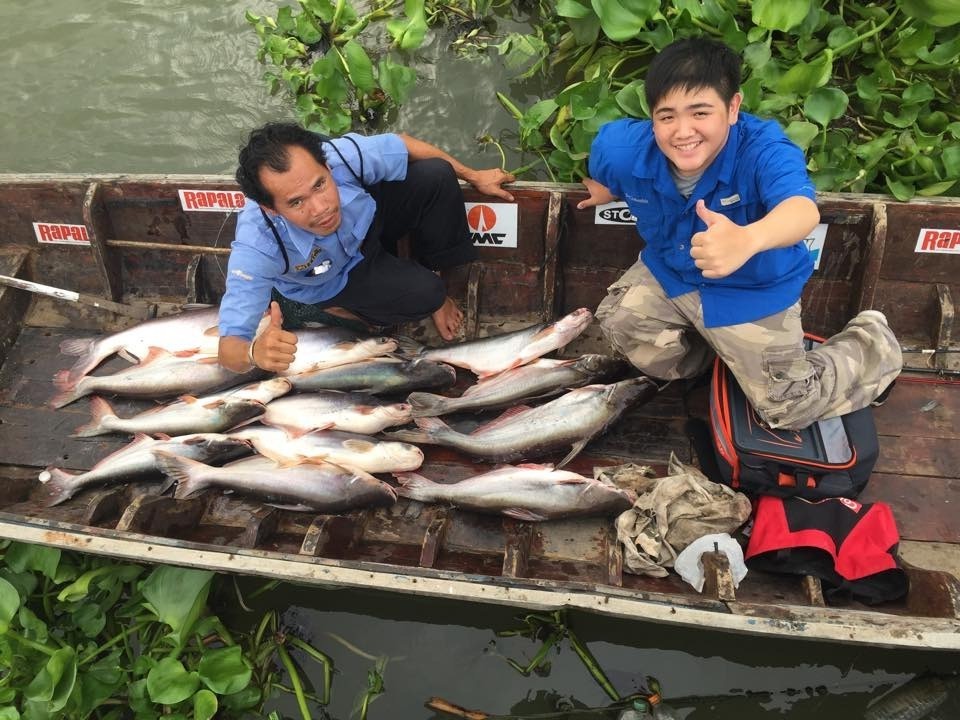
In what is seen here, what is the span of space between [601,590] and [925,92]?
13.4 feet

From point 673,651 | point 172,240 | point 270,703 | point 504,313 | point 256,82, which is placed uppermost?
point 256,82

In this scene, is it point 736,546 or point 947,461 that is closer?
point 736,546

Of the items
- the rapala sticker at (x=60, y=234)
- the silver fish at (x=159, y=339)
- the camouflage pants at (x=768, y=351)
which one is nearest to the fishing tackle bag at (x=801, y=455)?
the camouflage pants at (x=768, y=351)

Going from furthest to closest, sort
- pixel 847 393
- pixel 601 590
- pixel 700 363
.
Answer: pixel 700 363 < pixel 847 393 < pixel 601 590

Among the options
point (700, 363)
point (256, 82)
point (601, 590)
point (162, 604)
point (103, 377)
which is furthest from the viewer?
point (256, 82)

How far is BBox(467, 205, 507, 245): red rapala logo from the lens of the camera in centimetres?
447

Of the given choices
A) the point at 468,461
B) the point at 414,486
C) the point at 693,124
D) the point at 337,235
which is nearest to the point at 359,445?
the point at 414,486

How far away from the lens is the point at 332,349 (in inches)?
177

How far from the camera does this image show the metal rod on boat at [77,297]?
4613 millimetres

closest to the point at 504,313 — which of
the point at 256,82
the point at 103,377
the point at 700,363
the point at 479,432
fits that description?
the point at 479,432

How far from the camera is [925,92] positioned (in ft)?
14.9

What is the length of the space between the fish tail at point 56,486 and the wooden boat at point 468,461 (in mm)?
74

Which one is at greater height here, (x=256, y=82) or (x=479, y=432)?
(x=256, y=82)

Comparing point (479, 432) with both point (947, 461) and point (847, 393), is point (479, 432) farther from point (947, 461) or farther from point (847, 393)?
point (947, 461)
